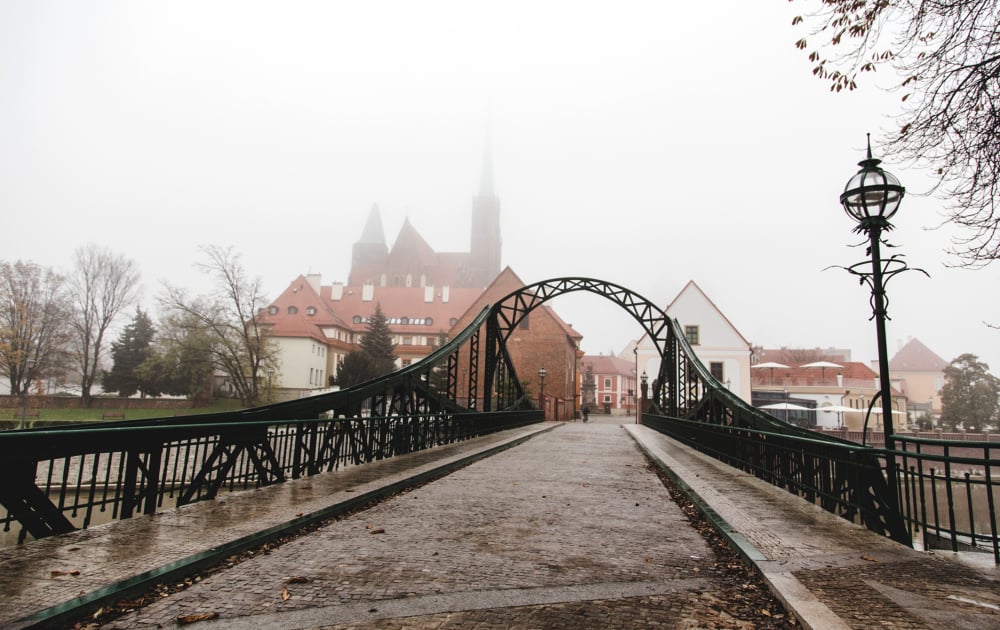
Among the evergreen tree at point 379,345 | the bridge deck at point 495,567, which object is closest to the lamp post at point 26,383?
the evergreen tree at point 379,345

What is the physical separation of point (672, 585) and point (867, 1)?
612 cm

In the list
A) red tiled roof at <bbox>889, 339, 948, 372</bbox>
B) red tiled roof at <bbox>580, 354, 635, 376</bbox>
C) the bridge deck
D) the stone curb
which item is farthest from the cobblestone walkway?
red tiled roof at <bbox>889, 339, 948, 372</bbox>

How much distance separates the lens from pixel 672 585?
3928mm

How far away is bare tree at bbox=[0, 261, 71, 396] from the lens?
3656cm

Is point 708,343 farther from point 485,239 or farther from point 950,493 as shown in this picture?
point 485,239

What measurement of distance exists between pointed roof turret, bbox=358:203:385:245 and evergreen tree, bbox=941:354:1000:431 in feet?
293

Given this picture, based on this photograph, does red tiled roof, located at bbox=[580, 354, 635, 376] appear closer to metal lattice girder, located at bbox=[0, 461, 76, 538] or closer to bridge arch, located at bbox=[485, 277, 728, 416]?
bridge arch, located at bbox=[485, 277, 728, 416]

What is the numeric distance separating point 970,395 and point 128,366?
246 ft

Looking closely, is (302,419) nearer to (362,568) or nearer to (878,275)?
(362,568)

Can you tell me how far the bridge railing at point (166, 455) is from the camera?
4.33 meters

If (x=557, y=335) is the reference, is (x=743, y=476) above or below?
below

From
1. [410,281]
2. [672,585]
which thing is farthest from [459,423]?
[410,281]

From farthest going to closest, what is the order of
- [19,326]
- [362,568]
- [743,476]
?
[19,326]
[743,476]
[362,568]

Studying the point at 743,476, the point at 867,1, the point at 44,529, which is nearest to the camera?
the point at 44,529
